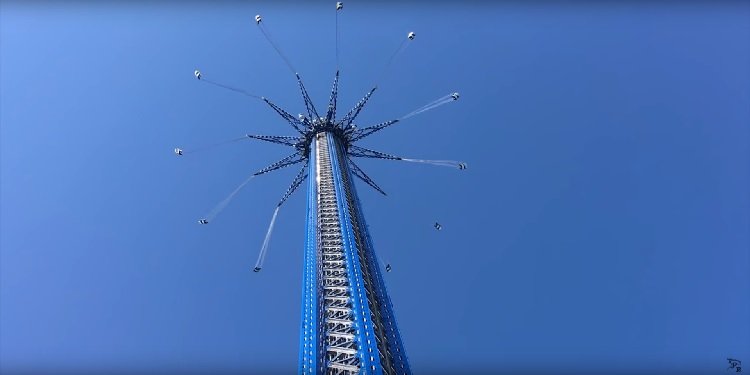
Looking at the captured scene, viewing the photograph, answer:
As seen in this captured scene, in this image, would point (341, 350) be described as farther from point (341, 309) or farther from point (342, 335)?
point (341, 309)

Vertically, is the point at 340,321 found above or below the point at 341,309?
below

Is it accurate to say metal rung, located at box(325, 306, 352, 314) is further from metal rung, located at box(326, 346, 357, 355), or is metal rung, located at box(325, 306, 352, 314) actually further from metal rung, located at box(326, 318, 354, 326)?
metal rung, located at box(326, 346, 357, 355)

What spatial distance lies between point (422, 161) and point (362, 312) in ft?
102

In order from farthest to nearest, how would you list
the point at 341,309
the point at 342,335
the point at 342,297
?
the point at 342,297
the point at 341,309
the point at 342,335

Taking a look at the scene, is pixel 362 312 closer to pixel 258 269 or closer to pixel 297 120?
pixel 258 269

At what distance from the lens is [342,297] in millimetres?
36438

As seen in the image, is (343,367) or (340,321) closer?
(343,367)

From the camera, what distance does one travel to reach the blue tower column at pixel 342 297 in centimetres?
3130

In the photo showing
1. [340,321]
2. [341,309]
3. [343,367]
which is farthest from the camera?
[341,309]

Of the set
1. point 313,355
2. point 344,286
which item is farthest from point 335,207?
point 313,355

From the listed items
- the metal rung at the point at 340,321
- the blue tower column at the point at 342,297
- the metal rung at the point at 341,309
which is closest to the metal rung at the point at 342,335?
the blue tower column at the point at 342,297

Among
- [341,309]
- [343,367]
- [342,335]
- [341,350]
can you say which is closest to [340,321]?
[341,309]

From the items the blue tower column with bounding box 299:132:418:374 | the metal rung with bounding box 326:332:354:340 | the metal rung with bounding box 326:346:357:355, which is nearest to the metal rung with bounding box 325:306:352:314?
the blue tower column with bounding box 299:132:418:374

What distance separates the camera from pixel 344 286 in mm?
37594
